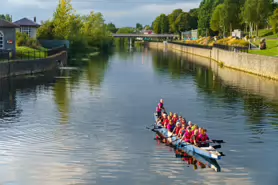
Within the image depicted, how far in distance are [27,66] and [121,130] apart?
4261cm

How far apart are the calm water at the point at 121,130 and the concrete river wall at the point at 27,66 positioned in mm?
2211

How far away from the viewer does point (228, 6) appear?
179875 millimetres

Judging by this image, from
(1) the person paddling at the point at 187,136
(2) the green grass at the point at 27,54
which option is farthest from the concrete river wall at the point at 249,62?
(1) the person paddling at the point at 187,136

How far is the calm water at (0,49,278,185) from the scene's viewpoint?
3159cm

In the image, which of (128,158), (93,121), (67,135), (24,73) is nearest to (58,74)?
(24,73)

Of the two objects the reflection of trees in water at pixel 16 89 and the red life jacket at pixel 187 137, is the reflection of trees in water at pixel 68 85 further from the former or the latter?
the red life jacket at pixel 187 137

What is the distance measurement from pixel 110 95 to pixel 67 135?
24.3 m

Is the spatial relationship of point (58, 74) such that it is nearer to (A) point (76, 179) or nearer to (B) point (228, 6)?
(A) point (76, 179)

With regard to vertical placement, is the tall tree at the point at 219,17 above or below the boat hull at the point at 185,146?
above

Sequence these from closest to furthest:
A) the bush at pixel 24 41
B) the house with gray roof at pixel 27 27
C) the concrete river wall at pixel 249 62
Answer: the concrete river wall at pixel 249 62
the bush at pixel 24 41
the house with gray roof at pixel 27 27

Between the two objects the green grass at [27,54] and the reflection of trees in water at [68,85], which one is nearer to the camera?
the reflection of trees in water at [68,85]

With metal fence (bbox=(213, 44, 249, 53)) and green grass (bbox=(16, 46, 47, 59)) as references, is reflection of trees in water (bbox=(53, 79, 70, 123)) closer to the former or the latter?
green grass (bbox=(16, 46, 47, 59))

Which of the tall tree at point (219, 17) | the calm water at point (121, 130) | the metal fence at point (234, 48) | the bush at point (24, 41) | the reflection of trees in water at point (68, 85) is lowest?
the calm water at point (121, 130)

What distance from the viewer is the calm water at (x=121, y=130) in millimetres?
31594
